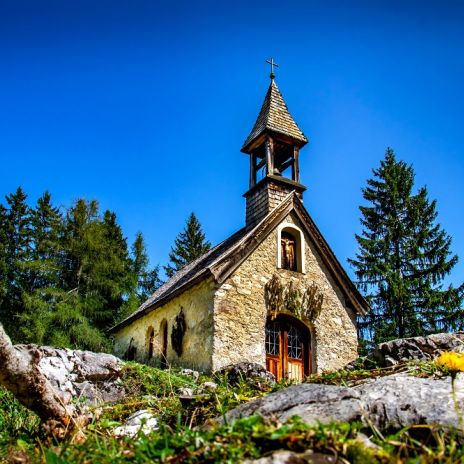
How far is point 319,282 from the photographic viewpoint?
15.9 metres

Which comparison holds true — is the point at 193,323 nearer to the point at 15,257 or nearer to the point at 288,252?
the point at 288,252

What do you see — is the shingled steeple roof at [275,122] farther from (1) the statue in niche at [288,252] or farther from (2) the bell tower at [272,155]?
(1) the statue in niche at [288,252]

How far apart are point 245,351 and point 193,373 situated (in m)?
1.99

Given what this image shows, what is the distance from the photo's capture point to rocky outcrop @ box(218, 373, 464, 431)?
343 centimetres

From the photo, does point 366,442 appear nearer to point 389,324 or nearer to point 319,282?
point 319,282

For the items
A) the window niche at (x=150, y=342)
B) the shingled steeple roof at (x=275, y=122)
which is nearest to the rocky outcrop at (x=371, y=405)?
the window niche at (x=150, y=342)

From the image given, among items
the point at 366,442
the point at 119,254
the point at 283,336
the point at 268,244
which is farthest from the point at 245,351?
the point at 119,254

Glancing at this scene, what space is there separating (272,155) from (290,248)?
3.57 meters

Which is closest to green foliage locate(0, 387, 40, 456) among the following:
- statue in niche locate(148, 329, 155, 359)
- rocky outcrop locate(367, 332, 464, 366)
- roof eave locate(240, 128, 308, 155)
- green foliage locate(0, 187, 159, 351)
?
rocky outcrop locate(367, 332, 464, 366)

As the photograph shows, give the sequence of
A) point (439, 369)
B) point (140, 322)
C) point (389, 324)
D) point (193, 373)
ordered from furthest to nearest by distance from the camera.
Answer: point (389, 324) < point (140, 322) < point (193, 373) < point (439, 369)

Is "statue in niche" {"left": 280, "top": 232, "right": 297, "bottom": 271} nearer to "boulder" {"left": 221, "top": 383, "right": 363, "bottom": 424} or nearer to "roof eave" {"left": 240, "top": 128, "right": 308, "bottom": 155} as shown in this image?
"roof eave" {"left": 240, "top": 128, "right": 308, "bottom": 155}

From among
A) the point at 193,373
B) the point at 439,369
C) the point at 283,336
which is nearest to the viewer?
the point at 439,369

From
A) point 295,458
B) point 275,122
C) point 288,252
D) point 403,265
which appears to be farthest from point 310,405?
point 403,265

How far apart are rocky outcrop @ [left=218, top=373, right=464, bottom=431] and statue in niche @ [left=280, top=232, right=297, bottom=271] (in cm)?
1157
